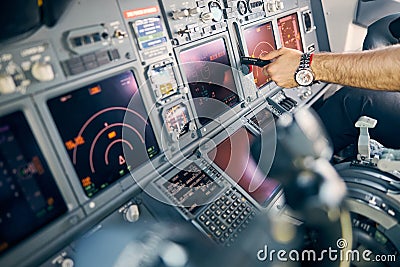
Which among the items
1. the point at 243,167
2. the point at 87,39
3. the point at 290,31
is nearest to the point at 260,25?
the point at 290,31

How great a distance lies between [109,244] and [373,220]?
3.50ft

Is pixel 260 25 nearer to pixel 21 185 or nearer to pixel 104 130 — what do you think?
pixel 104 130

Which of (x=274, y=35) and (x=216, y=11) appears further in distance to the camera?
(x=274, y=35)

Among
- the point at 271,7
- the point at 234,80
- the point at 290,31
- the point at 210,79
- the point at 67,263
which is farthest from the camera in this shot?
the point at 290,31

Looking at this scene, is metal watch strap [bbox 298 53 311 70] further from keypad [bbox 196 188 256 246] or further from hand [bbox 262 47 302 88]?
keypad [bbox 196 188 256 246]

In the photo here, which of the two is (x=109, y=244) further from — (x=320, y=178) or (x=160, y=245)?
(x=320, y=178)

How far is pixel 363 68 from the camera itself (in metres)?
1.64

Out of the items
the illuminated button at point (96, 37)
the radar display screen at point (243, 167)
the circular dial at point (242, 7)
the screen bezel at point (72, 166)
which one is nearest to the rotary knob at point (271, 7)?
the circular dial at point (242, 7)

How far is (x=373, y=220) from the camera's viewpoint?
144 cm

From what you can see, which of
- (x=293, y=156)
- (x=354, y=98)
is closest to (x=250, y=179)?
(x=293, y=156)

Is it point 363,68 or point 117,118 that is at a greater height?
point 117,118

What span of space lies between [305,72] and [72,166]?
1258mm

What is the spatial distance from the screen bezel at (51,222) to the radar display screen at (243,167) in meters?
0.72

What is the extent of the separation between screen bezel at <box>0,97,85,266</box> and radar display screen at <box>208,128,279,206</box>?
2.35ft
